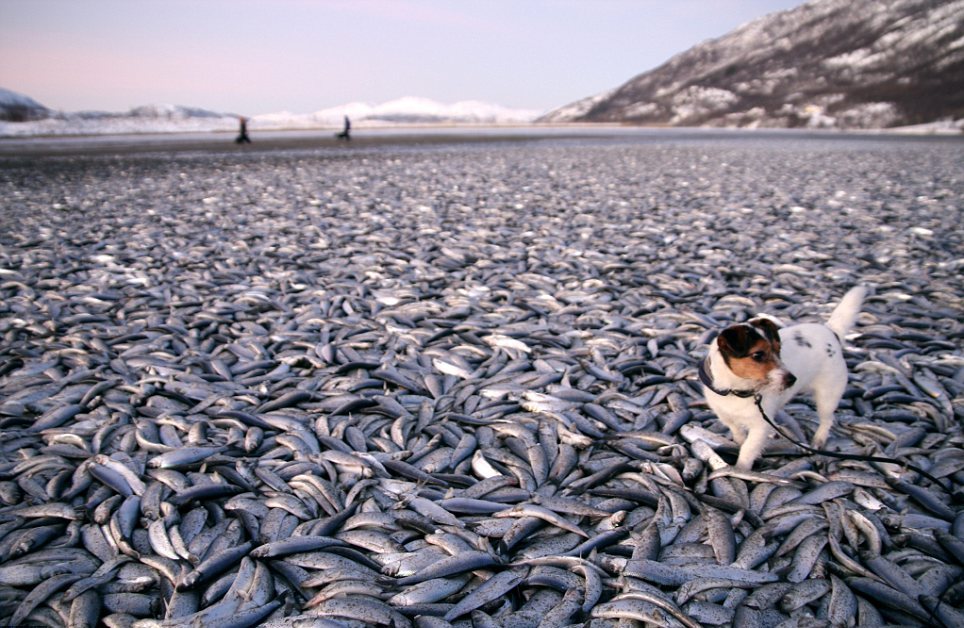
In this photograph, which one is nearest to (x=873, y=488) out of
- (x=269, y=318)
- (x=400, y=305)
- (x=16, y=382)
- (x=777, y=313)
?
(x=777, y=313)

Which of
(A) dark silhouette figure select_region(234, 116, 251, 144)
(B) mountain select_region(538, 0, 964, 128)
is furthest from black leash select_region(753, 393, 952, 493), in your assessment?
(B) mountain select_region(538, 0, 964, 128)

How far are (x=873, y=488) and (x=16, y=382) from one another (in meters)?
6.74

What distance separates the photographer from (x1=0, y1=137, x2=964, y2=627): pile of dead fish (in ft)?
9.03

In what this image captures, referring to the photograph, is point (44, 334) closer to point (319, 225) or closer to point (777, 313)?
point (319, 225)

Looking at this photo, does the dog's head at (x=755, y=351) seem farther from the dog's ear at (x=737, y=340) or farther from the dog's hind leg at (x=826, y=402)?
the dog's hind leg at (x=826, y=402)

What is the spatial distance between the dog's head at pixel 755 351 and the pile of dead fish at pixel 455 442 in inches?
31.1

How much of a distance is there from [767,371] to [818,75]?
157845 mm

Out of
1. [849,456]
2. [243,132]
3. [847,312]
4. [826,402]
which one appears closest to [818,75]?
[243,132]

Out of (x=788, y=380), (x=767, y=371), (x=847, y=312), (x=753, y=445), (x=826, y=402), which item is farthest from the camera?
(x=847, y=312)

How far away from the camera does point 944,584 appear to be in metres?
2.75

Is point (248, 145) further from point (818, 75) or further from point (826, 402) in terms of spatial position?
point (818, 75)

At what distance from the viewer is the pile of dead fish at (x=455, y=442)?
2752 millimetres

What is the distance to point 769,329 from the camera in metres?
3.29

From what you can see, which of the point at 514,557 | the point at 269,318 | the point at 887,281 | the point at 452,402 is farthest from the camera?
the point at 887,281
